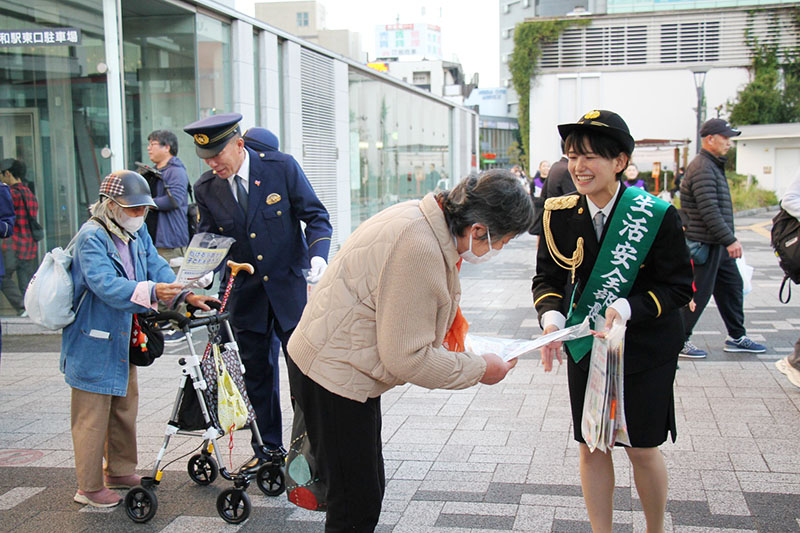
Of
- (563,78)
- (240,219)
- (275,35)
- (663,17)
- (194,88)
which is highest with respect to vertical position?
(663,17)

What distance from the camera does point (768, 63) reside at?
4425 cm

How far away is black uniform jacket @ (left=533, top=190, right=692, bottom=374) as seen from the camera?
9.88 feet

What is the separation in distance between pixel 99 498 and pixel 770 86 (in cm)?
4613

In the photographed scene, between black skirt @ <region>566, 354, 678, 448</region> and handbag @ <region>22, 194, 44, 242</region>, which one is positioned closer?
black skirt @ <region>566, 354, 678, 448</region>

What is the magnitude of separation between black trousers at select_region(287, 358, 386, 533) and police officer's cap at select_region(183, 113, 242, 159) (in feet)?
5.69

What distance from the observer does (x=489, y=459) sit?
4617 mm

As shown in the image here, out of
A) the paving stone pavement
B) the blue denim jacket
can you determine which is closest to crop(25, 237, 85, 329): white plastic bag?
the blue denim jacket

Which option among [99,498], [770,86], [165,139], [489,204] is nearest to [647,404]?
[489,204]

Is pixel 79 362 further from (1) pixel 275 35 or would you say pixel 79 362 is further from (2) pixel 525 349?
(1) pixel 275 35

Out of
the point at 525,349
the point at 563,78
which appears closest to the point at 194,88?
the point at 525,349

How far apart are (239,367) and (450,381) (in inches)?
70.1

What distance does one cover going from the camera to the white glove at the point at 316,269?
4.01 meters

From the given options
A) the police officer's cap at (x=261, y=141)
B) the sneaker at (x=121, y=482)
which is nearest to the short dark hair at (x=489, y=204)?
the police officer's cap at (x=261, y=141)

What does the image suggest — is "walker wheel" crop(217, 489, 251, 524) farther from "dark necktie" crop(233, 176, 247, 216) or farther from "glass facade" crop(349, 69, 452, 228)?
"glass facade" crop(349, 69, 452, 228)
